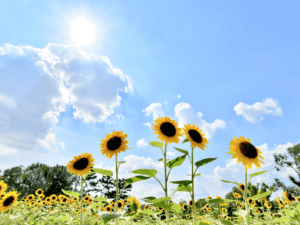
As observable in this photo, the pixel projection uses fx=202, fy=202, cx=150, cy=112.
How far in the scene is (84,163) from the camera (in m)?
3.30

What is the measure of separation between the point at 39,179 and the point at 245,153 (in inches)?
1386

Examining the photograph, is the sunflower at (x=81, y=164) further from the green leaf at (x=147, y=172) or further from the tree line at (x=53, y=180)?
the tree line at (x=53, y=180)

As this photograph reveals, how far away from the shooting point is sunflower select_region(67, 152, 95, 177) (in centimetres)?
323

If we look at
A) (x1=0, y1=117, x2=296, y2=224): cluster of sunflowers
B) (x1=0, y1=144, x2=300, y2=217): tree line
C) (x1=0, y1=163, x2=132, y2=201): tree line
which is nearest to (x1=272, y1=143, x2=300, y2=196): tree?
(x1=0, y1=144, x2=300, y2=217): tree line

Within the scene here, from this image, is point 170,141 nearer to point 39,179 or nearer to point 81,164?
point 81,164

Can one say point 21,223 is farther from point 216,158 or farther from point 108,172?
point 216,158

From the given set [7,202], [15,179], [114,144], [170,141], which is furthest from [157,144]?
[15,179]

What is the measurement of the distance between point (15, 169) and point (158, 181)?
3465cm

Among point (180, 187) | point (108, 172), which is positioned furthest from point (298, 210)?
point (108, 172)

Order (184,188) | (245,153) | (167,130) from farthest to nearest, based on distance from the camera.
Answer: (167,130) < (245,153) < (184,188)

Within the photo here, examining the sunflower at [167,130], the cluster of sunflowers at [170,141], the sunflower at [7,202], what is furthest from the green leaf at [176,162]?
the sunflower at [7,202]

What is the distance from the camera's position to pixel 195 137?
270cm

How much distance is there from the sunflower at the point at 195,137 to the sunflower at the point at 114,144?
0.91m

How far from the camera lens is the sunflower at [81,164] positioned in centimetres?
323
